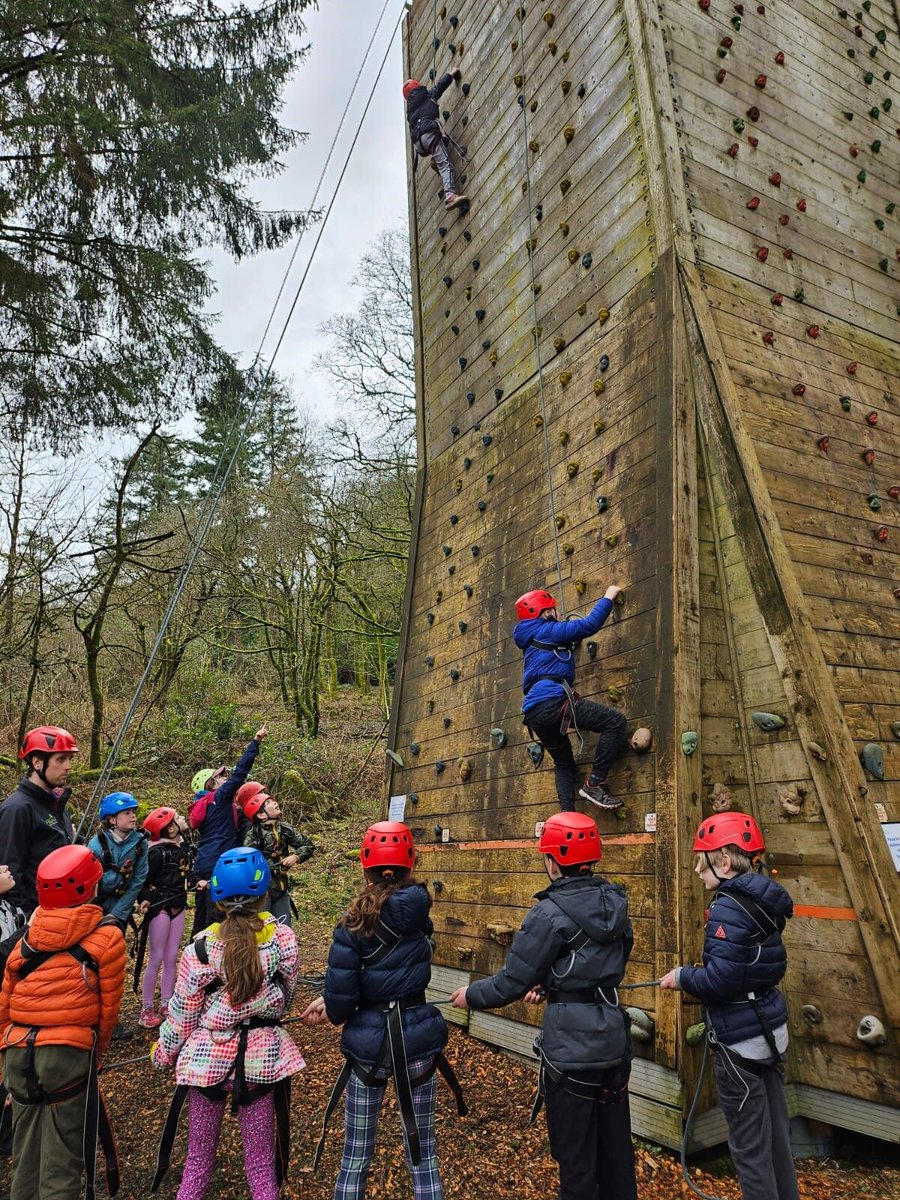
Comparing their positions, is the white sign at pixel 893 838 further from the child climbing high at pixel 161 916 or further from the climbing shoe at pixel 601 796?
the child climbing high at pixel 161 916

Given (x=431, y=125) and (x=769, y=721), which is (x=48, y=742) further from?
(x=431, y=125)

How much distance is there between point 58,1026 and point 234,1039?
2.17 feet

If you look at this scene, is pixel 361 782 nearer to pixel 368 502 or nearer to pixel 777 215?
pixel 368 502

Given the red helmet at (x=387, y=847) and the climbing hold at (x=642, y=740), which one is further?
the climbing hold at (x=642, y=740)

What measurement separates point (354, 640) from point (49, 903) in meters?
18.3

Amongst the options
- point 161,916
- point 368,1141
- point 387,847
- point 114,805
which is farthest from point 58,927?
point 161,916

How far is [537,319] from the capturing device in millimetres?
6457

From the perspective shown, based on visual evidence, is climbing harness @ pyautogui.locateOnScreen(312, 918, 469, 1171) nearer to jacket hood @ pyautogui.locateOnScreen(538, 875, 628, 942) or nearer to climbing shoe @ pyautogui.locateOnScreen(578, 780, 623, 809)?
jacket hood @ pyautogui.locateOnScreen(538, 875, 628, 942)

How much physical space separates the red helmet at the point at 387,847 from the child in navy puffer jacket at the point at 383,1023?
102 millimetres

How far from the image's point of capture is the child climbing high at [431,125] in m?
8.11

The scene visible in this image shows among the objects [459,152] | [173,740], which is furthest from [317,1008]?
[173,740]

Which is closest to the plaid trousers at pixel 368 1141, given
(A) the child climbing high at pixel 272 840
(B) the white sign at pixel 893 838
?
(A) the child climbing high at pixel 272 840

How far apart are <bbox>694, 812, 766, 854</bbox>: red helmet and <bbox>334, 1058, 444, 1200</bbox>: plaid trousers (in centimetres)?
141

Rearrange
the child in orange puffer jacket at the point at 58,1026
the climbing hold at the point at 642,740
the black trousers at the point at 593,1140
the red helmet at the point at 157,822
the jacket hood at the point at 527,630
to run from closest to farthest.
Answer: the black trousers at the point at 593,1140
the child in orange puffer jacket at the point at 58,1026
the climbing hold at the point at 642,740
the jacket hood at the point at 527,630
the red helmet at the point at 157,822
